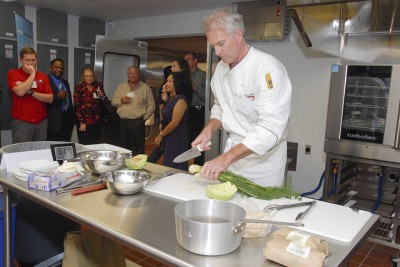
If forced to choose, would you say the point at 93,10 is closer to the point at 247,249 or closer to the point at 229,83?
the point at 229,83

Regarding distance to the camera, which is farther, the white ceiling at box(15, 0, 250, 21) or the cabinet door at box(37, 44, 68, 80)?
the cabinet door at box(37, 44, 68, 80)

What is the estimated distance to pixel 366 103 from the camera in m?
3.28

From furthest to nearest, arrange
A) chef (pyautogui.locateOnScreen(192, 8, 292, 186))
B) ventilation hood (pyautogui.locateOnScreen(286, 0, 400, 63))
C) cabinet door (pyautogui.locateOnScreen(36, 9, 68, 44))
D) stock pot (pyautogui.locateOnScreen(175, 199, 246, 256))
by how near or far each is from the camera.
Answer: cabinet door (pyautogui.locateOnScreen(36, 9, 68, 44)), ventilation hood (pyautogui.locateOnScreen(286, 0, 400, 63)), chef (pyautogui.locateOnScreen(192, 8, 292, 186)), stock pot (pyautogui.locateOnScreen(175, 199, 246, 256))

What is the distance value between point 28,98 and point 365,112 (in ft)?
11.8

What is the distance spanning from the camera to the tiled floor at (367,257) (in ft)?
8.93

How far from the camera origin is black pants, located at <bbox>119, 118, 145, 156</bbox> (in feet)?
16.0

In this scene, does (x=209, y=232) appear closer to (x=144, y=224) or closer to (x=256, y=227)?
(x=256, y=227)

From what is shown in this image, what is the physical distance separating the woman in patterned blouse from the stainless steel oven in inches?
117

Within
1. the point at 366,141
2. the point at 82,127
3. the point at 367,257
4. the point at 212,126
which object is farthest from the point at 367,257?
the point at 82,127

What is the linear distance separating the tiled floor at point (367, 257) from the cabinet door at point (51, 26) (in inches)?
151

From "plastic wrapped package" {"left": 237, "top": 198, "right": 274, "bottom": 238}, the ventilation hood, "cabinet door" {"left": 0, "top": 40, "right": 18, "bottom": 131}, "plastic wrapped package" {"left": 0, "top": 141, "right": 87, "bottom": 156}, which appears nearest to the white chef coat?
"plastic wrapped package" {"left": 237, "top": 198, "right": 274, "bottom": 238}

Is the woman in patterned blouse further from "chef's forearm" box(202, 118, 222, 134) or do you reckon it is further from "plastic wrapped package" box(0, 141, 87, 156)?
"chef's forearm" box(202, 118, 222, 134)

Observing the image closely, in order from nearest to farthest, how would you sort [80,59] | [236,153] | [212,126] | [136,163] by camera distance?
1. [236,153]
2. [136,163]
3. [212,126]
4. [80,59]

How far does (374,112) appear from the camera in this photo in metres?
3.25
